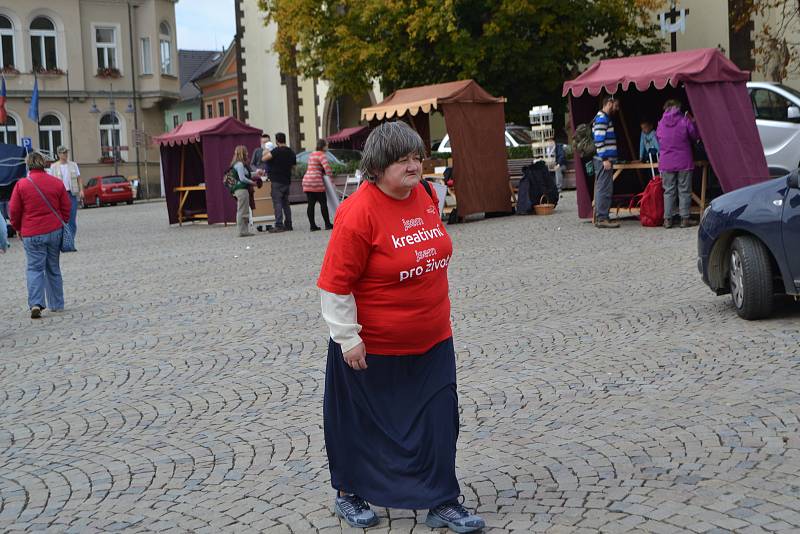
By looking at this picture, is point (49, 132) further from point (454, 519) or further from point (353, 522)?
point (454, 519)

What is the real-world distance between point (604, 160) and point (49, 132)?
148 ft

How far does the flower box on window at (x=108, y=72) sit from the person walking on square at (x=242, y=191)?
38517mm

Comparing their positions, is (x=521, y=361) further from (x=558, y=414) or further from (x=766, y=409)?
(x=766, y=409)

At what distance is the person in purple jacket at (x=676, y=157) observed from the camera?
17.1 metres

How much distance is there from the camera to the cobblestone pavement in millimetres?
4988

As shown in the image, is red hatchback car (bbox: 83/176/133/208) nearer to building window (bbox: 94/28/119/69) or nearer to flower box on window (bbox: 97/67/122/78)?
flower box on window (bbox: 97/67/122/78)

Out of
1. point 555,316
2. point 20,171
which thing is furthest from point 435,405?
point 20,171

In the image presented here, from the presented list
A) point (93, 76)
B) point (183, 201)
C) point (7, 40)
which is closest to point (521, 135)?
point (183, 201)

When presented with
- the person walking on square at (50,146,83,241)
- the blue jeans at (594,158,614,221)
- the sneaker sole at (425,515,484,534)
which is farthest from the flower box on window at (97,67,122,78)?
the sneaker sole at (425,515,484,534)

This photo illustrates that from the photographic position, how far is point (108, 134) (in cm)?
5925

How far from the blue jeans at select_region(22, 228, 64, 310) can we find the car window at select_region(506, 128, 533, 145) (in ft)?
70.9

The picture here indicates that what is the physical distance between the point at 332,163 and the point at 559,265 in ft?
64.8

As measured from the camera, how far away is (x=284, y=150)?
75.0 ft

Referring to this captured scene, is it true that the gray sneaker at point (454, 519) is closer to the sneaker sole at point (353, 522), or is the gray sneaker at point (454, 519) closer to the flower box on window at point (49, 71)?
the sneaker sole at point (353, 522)
